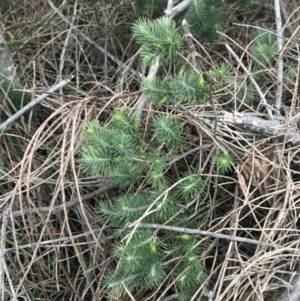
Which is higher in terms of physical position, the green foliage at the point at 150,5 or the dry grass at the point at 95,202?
the green foliage at the point at 150,5

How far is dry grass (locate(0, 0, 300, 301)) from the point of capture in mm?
1377

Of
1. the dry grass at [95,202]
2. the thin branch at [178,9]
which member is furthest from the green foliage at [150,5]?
the dry grass at [95,202]

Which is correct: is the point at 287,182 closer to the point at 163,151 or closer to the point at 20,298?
the point at 163,151

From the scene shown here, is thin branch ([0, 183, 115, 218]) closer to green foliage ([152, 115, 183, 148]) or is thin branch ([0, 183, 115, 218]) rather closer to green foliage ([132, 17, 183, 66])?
green foliage ([152, 115, 183, 148])

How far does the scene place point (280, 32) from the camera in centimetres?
158

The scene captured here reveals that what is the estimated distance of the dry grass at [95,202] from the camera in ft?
4.52

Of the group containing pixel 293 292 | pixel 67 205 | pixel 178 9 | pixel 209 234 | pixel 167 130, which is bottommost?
pixel 293 292

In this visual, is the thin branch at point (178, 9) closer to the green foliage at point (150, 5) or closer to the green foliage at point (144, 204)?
the green foliage at point (150, 5)

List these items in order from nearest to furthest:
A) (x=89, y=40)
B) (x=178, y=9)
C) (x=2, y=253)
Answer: (x=2, y=253)
(x=178, y=9)
(x=89, y=40)

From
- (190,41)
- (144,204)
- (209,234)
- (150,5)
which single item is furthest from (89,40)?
(209,234)

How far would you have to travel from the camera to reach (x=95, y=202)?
1587 millimetres

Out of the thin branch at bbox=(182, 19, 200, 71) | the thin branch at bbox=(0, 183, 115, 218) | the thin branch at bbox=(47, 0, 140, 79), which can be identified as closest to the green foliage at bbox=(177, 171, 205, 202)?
the thin branch at bbox=(0, 183, 115, 218)

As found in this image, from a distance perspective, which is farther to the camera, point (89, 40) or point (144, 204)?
point (89, 40)

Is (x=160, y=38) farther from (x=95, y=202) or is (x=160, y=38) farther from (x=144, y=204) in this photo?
(x=95, y=202)
